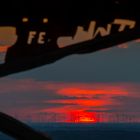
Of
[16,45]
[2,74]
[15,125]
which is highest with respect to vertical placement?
[16,45]

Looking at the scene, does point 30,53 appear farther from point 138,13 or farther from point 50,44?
point 138,13

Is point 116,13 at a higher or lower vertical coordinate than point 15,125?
higher

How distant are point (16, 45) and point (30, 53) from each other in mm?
167

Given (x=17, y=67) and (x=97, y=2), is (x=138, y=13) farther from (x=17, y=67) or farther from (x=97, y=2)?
(x=17, y=67)

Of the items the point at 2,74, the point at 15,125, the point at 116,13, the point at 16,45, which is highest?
the point at 116,13

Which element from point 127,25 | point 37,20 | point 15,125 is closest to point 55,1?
point 37,20

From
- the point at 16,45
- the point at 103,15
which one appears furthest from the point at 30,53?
the point at 103,15

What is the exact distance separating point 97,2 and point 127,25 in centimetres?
39

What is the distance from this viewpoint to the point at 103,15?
25.0 feet

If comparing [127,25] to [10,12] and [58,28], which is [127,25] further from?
[10,12]

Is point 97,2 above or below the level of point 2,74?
above

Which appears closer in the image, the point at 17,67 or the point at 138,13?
the point at 138,13

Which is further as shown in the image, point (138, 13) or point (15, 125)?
point (15, 125)

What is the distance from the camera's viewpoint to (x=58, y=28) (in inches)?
304
